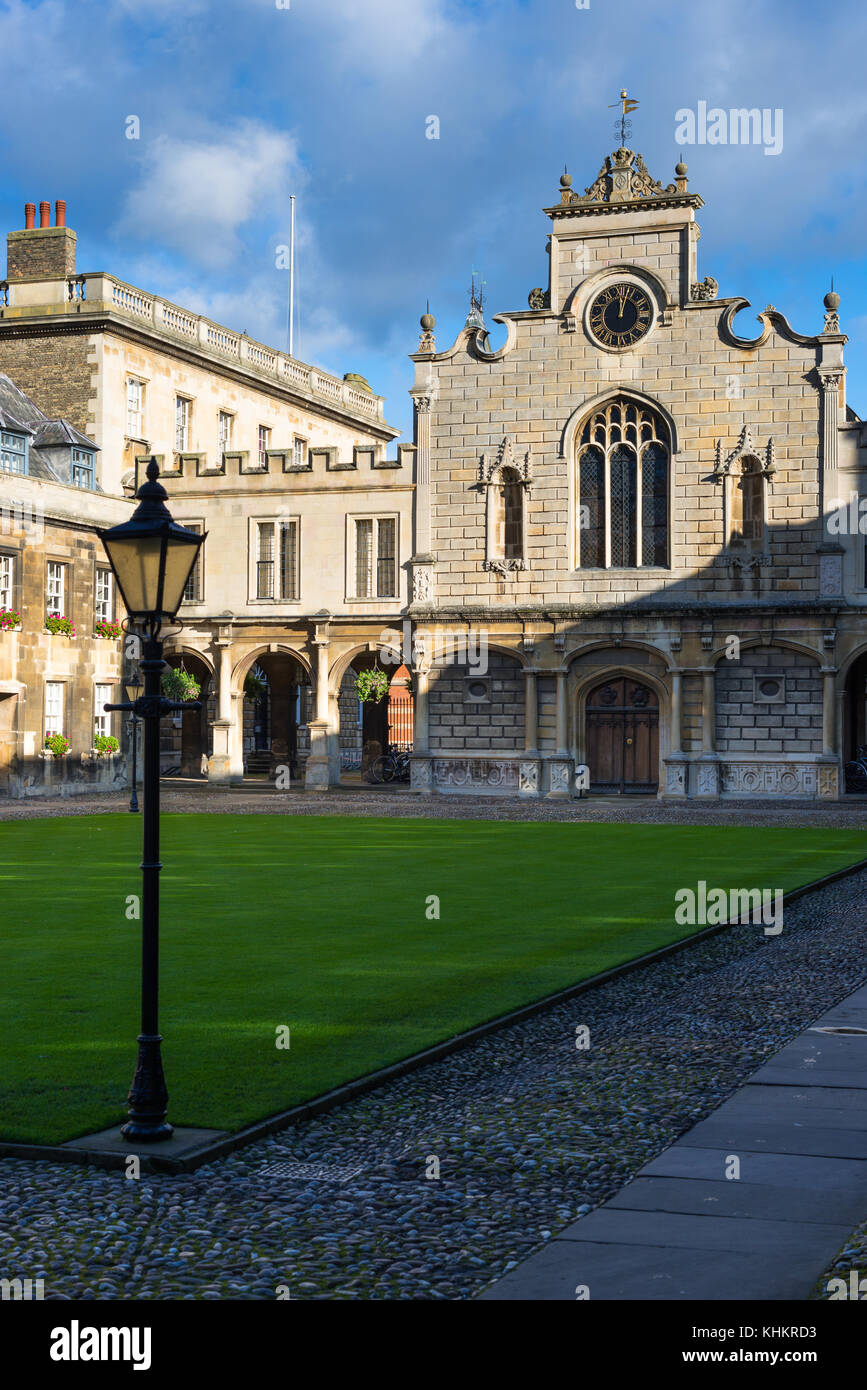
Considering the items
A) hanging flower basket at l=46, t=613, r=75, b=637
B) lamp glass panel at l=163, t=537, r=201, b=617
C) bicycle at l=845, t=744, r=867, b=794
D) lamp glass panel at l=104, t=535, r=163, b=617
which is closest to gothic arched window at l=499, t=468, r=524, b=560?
bicycle at l=845, t=744, r=867, b=794

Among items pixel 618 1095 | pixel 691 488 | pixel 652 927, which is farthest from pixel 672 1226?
pixel 691 488

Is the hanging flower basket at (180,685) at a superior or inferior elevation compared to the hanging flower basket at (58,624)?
inferior

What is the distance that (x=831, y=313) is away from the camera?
35.7m

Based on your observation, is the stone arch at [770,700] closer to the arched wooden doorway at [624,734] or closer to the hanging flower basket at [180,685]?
the arched wooden doorway at [624,734]

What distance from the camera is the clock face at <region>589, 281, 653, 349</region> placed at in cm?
3728

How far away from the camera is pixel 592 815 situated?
3091 cm

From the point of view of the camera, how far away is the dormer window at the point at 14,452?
36.9 m

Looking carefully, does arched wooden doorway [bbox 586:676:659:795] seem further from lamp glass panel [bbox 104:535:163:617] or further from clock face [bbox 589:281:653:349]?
lamp glass panel [bbox 104:535:163:617]

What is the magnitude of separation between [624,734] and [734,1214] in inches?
1269

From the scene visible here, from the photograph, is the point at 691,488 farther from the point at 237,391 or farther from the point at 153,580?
the point at 153,580

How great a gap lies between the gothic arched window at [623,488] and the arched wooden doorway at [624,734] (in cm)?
320

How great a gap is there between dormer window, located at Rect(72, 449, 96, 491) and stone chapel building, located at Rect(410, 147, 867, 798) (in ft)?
29.2

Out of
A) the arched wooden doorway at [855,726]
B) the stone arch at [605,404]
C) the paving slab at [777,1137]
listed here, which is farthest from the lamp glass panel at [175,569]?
the stone arch at [605,404]

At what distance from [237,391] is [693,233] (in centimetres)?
1736
